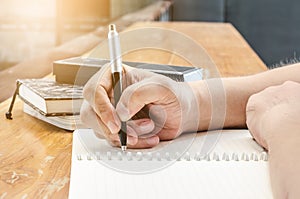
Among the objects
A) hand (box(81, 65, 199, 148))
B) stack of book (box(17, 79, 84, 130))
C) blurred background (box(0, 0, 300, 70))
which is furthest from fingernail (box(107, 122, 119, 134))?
blurred background (box(0, 0, 300, 70))

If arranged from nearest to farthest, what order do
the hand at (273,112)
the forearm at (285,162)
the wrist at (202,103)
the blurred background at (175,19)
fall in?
the forearm at (285,162)
the hand at (273,112)
the wrist at (202,103)
the blurred background at (175,19)

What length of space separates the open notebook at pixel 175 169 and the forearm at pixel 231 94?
2.3 inches

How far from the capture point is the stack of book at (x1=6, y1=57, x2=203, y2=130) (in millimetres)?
775

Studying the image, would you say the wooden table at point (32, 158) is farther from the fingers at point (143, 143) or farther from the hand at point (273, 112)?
the hand at point (273, 112)

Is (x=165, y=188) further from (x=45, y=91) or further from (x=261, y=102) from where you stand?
(x=45, y=91)

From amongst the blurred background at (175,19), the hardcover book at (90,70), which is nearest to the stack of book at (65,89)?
the hardcover book at (90,70)

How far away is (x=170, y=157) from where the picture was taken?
65 centimetres

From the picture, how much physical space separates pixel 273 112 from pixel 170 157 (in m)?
0.14

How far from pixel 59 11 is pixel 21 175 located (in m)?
2.05

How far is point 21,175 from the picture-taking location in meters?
0.59

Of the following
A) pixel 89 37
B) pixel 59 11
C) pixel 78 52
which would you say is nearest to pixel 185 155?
pixel 78 52

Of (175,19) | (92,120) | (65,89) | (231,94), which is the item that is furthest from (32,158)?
(175,19)

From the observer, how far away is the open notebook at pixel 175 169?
1.76 feet

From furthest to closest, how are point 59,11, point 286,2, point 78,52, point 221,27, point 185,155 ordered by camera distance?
point 286,2 → point 221,27 → point 59,11 → point 78,52 → point 185,155
